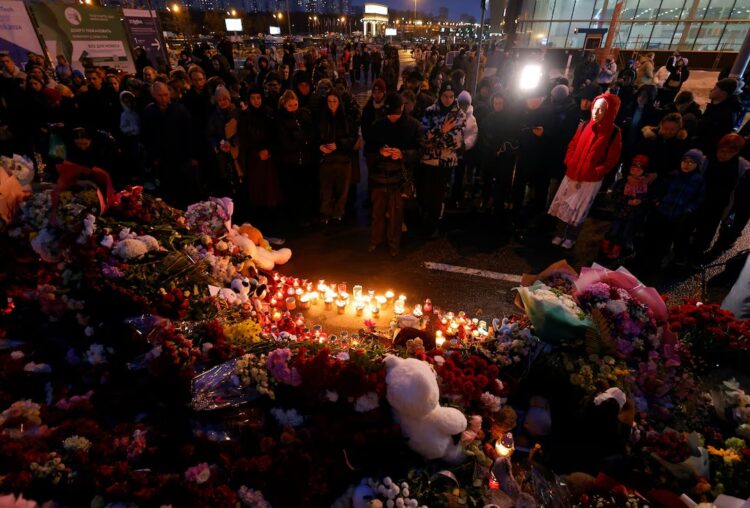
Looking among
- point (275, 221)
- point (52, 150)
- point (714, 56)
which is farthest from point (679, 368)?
point (714, 56)

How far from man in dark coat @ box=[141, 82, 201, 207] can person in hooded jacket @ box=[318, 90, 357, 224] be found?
7.51 feet

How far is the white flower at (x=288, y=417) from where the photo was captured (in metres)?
2.57

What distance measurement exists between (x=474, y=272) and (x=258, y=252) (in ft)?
9.63

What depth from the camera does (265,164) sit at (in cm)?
659

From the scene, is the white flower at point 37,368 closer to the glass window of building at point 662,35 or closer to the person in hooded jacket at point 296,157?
the person in hooded jacket at point 296,157

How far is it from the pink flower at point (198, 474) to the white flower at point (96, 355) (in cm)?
132

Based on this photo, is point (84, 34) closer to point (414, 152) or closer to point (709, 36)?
point (414, 152)

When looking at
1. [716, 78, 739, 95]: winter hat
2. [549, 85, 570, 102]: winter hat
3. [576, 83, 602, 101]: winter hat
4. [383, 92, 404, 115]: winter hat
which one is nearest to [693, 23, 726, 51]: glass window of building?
[576, 83, 602, 101]: winter hat

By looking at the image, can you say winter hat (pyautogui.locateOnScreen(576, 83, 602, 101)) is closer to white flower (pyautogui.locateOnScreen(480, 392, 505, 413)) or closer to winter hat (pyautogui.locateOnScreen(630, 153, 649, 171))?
winter hat (pyautogui.locateOnScreen(630, 153, 649, 171))

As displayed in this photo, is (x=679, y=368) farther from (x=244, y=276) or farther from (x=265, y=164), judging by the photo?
(x=265, y=164)

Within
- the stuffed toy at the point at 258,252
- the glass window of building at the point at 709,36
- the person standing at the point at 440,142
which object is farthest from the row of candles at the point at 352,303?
the glass window of building at the point at 709,36

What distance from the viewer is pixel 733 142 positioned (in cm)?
492

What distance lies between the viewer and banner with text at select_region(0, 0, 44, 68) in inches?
404

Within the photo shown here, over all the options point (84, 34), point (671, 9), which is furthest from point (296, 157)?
point (671, 9)
